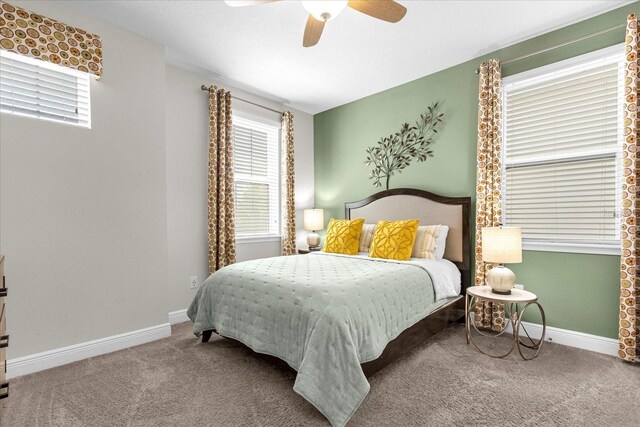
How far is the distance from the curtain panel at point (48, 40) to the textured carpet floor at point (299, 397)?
2342 mm

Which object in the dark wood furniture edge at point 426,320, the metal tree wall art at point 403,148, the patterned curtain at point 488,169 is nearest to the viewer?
the dark wood furniture edge at point 426,320

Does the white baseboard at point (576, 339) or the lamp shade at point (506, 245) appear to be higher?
the lamp shade at point (506, 245)

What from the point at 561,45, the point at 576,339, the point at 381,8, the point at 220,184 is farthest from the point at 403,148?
the point at 576,339

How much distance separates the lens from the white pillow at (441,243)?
3109 mm

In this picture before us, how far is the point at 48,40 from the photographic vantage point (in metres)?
2.27

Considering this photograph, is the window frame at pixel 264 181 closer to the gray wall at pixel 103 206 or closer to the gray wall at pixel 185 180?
the gray wall at pixel 185 180

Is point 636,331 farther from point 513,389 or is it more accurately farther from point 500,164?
point 500,164

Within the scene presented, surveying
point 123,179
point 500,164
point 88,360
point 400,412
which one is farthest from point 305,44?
point 88,360

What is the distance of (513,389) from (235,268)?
216cm

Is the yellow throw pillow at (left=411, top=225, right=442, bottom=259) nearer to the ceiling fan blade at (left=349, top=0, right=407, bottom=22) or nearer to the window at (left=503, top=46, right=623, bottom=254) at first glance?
the window at (left=503, top=46, right=623, bottom=254)

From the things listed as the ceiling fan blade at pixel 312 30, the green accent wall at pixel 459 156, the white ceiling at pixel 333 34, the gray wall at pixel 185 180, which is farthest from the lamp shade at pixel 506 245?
the gray wall at pixel 185 180

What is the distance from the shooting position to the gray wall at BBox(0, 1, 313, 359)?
2.19m

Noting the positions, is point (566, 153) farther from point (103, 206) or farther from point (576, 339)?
point (103, 206)

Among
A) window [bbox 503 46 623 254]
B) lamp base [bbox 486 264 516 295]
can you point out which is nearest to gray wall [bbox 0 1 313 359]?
lamp base [bbox 486 264 516 295]
